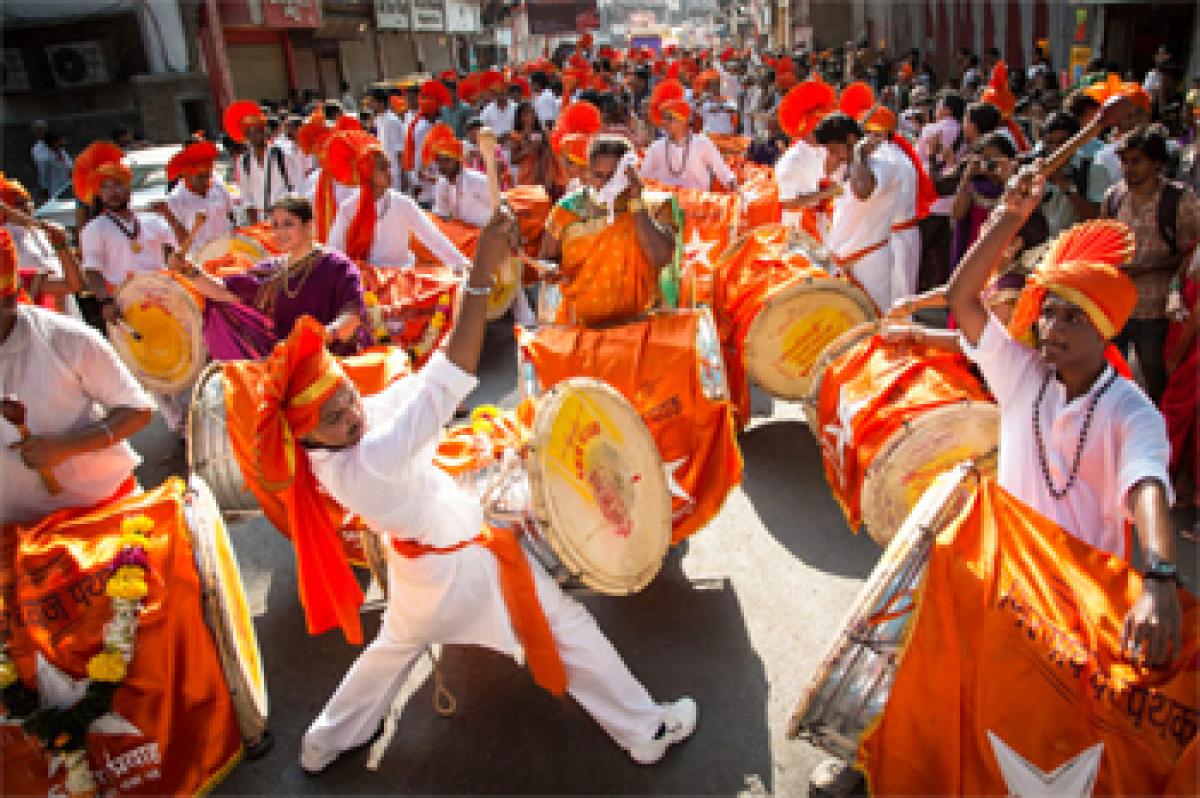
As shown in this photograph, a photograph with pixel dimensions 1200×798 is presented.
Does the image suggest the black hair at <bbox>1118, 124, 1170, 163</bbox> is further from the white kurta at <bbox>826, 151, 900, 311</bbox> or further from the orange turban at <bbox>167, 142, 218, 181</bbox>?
the orange turban at <bbox>167, 142, 218, 181</bbox>

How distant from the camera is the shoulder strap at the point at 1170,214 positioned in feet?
14.6

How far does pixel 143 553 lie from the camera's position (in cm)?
302

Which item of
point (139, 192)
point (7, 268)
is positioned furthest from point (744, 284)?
point (139, 192)

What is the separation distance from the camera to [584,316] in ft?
15.4

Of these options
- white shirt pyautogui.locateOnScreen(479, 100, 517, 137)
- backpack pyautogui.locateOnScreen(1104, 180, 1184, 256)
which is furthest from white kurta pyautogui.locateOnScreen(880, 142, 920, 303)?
white shirt pyautogui.locateOnScreen(479, 100, 517, 137)

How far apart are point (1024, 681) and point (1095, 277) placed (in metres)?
1.13

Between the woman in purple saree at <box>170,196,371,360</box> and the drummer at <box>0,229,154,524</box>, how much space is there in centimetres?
113

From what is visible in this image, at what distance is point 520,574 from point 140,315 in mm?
4129

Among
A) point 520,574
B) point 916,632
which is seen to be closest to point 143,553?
point 520,574

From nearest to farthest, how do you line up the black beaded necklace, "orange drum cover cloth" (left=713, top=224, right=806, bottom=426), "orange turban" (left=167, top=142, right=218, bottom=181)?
1. the black beaded necklace
2. "orange drum cover cloth" (left=713, top=224, right=806, bottom=426)
3. "orange turban" (left=167, top=142, right=218, bottom=181)

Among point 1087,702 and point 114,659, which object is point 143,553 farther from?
point 1087,702

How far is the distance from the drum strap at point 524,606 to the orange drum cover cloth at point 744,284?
2.80 metres

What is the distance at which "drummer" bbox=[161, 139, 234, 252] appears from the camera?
7395mm

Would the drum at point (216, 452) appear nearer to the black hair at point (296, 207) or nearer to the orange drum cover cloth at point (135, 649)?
the black hair at point (296, 207)
